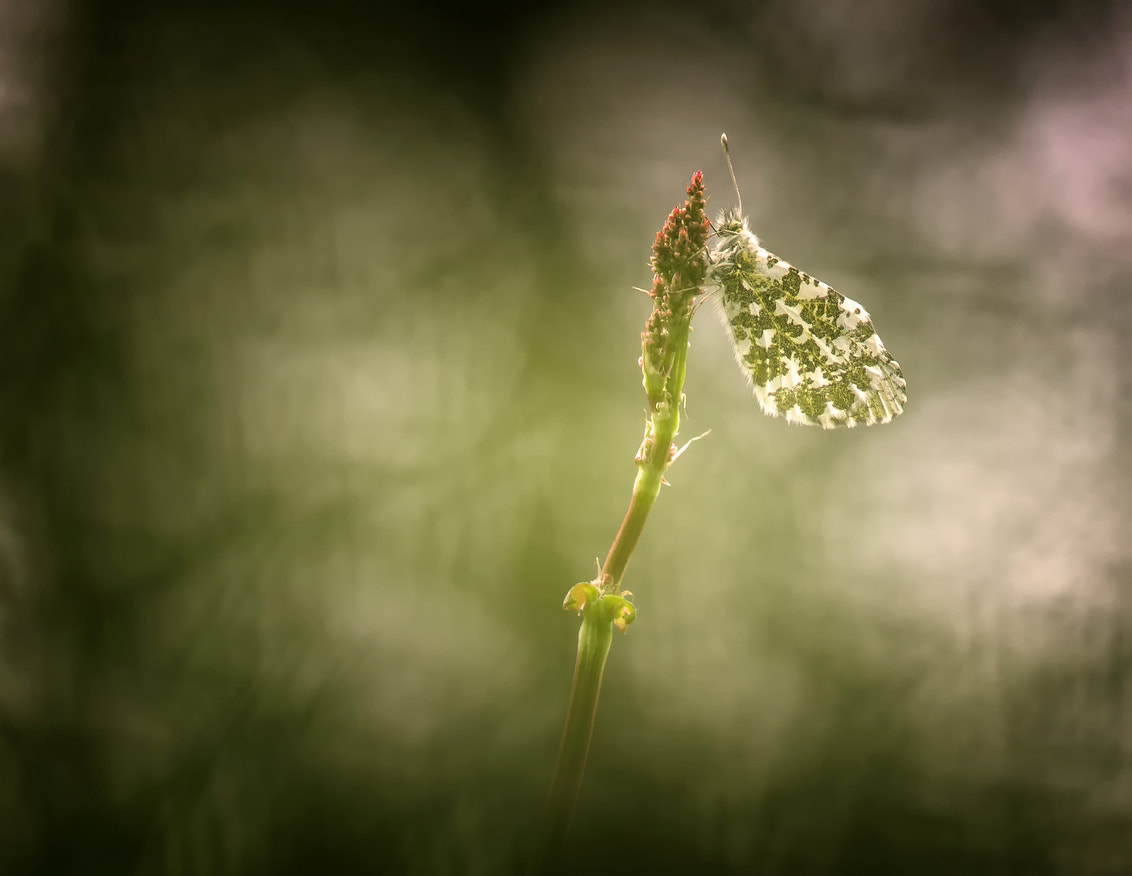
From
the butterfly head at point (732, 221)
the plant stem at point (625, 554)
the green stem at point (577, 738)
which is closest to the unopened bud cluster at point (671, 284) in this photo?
the plant stem at point (625, 554)

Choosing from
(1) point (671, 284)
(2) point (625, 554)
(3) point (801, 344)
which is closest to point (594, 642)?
(2) point (625, 554)

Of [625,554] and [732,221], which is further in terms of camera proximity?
[732,221]

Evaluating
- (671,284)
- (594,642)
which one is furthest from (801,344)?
(594,642)

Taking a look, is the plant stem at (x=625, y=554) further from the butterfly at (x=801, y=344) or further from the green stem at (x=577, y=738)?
the butterfly at (x=801, y=344)

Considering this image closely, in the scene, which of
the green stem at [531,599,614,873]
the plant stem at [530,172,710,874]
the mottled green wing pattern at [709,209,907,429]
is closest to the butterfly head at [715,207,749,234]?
the mottled green wing pattern at [709,209,907,429]

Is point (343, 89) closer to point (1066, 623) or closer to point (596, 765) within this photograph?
point (596, 765)

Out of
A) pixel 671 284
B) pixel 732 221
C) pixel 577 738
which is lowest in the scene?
pixel 577 738

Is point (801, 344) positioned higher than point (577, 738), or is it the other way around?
point (801, 344)

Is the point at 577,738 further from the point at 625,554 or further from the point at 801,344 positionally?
the point at 801,344
